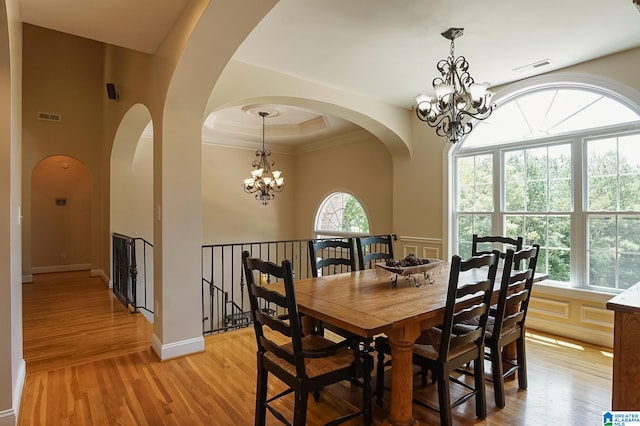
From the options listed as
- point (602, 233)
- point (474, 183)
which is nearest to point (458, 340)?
point (602, 233)

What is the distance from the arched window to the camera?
657 centimetres

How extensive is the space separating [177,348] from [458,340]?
7.82 feet

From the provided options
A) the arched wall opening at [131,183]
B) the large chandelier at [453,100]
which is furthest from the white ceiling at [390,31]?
the arched wall opening at [131,183]

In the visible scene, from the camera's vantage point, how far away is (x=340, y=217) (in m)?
7.04

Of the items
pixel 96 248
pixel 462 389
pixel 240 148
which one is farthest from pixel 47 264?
pixel 462 389

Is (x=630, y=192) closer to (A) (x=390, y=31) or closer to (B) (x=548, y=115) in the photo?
(B) (x=548, y=115)

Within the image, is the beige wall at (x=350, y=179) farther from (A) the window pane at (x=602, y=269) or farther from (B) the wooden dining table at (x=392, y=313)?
(B) the wooden dining table at (x=392, y=313)

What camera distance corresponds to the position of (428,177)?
4.88 m

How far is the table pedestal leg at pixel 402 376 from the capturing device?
185cm

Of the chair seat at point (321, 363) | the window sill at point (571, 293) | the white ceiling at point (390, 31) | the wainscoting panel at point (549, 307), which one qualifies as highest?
the white ceiling at point (390, 31)

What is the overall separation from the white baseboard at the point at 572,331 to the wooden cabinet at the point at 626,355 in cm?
260

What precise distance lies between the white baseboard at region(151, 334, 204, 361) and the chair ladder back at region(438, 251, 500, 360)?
2.23 meters

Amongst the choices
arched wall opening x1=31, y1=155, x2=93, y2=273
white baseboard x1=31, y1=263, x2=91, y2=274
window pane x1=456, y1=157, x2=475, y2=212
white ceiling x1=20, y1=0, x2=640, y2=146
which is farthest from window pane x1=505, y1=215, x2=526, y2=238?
white baseboard x1=31, y1=263, x2=91, y2=274

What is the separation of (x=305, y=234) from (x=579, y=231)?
507cm
